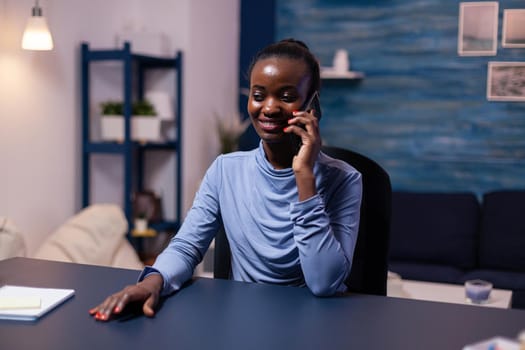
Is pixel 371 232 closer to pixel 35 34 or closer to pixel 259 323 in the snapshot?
pixel 259 323

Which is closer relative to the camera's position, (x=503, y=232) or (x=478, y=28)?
(x=503, y=232)

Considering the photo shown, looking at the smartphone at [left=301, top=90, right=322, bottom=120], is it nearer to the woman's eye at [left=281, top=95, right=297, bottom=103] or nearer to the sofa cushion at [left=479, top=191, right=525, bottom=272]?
the woman's eye at [left=281, top=95, right=297, bottom=103]

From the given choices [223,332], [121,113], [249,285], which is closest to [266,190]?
[249,285]

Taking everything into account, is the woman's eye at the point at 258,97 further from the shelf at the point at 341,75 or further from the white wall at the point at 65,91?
the shelf at the point at 341,75

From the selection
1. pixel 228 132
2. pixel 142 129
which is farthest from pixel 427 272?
pixel 142 129

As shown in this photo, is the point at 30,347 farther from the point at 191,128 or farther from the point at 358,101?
the point at 358,101

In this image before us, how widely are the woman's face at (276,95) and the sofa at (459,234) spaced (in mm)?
2476

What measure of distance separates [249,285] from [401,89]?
10.5 ft

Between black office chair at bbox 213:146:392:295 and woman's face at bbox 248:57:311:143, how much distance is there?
0.38 meters

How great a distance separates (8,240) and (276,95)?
1.74 m

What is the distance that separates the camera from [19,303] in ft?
4.31

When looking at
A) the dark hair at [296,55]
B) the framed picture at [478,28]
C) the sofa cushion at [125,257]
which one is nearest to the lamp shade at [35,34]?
the sofa cushion at [125,257]

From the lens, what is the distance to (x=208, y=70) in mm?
4410

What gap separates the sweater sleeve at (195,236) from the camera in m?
1.53
